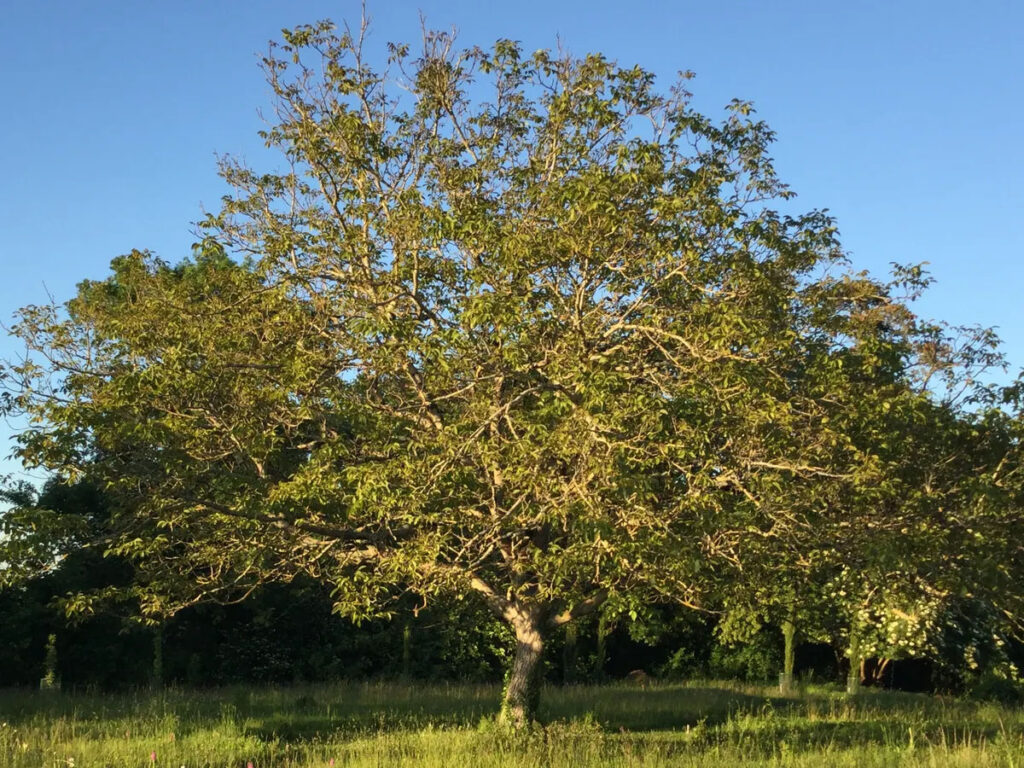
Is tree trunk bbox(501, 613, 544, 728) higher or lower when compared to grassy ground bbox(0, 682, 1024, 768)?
higher

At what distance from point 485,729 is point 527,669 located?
3.97ft

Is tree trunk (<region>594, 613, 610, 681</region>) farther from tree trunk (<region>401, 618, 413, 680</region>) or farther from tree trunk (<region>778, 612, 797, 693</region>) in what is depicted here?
tree trunk (<region>401, 618, 413, 680</region>)

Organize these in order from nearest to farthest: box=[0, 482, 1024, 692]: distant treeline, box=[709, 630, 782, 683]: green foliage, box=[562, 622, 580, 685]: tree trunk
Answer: box=[0, 482, 1024, 692]: distant treeline → box=[562, 622, 580, 685]: tree trunk → box=[709, 630, 782, 683]: green foliage

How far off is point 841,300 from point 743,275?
2.59 metres

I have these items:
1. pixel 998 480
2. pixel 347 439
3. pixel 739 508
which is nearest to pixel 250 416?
pixel 347 439

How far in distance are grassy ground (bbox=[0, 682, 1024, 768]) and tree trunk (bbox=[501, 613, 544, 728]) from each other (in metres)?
0.52

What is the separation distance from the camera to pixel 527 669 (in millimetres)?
15305

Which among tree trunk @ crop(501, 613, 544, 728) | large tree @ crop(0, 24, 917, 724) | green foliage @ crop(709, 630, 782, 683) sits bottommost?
green foliage @ crop(709, 630, 782, 683)

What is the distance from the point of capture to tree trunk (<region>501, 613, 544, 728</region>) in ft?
49.7

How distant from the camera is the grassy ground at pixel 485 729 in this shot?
37.4 feet

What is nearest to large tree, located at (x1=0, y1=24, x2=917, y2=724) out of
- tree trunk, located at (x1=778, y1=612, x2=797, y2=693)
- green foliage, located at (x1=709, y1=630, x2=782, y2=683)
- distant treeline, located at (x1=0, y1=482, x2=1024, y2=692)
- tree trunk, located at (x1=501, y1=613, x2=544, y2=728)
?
tree trunk, located at (x1=501, y1=613, x2=544, y2=728)

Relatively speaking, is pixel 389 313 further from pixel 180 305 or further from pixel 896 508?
pixel 896 508

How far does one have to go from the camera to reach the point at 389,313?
12.7m

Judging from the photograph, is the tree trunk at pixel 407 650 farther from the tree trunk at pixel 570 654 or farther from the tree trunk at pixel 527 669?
the tree trunk at pixel 527 669
